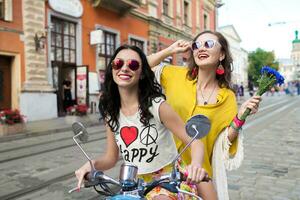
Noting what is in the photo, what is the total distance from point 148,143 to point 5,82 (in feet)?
45.8

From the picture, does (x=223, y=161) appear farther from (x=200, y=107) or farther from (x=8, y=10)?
(x=8, y=10)

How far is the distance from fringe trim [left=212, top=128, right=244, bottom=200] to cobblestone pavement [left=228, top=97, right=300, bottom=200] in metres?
2.43

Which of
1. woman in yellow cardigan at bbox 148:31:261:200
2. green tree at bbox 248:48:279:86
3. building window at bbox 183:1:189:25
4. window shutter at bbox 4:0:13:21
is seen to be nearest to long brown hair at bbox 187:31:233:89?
woman in yellow cardigan at bbox 148:31:261:200

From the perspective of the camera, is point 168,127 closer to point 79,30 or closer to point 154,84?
point 154,84

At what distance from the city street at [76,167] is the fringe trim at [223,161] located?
2428 mm

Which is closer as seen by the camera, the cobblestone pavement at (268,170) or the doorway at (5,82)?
the cobblestone pavement at (268,170)

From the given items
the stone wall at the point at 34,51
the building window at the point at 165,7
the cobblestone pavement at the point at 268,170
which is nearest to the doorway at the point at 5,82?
the stone wall at the point at 34,51

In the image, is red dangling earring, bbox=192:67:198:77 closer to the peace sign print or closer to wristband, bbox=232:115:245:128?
wristband, bbox=232:115:245:128

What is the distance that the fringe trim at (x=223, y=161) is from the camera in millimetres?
2566

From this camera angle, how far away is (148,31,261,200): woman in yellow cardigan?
101 inches

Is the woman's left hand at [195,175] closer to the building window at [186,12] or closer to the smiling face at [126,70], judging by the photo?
the smiling face at [126,70]

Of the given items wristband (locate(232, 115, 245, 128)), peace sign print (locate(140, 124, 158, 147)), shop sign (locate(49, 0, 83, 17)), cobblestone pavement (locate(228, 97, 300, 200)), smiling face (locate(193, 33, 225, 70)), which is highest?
shop sign (locate(49, 0, 83, 17))

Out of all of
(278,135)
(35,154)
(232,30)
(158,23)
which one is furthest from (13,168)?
A: (232,30)

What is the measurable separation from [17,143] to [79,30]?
9540 millimetres
